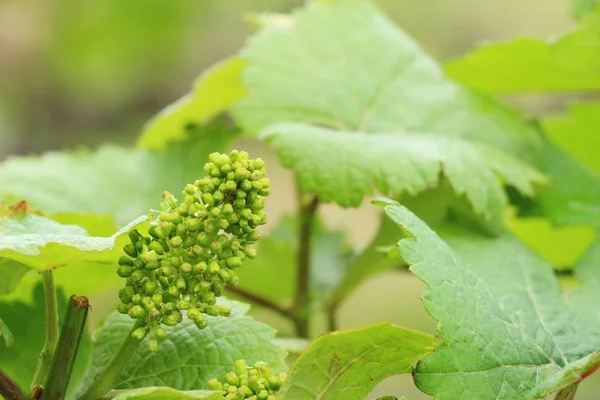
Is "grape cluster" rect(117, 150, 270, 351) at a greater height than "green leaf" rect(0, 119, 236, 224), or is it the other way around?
"green leaf" rect(0, 119, 236, 224)

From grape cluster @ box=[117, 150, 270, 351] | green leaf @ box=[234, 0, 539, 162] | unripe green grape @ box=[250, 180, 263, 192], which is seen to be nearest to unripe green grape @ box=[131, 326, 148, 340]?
grape cluster @ box=[117, 150, 270, 351]

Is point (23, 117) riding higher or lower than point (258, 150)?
higher

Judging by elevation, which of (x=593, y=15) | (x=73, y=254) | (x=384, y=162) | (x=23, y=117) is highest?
(x=23, y=117)

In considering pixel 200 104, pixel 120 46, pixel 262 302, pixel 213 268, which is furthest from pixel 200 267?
pixel 120 46

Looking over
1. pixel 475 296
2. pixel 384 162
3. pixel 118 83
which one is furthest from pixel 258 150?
pixel 475 296

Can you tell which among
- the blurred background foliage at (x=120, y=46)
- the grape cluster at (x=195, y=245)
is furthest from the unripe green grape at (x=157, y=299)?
the blurred background foliage at (x=120, y=46)

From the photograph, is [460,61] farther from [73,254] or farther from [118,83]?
[118,83]

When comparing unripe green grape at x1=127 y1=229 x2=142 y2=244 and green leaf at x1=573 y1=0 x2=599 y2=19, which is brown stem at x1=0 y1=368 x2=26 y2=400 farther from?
green leaf at x1=573 y1=0 x2=599 y2=19

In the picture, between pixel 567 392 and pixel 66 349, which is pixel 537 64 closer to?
pixel 567 392
